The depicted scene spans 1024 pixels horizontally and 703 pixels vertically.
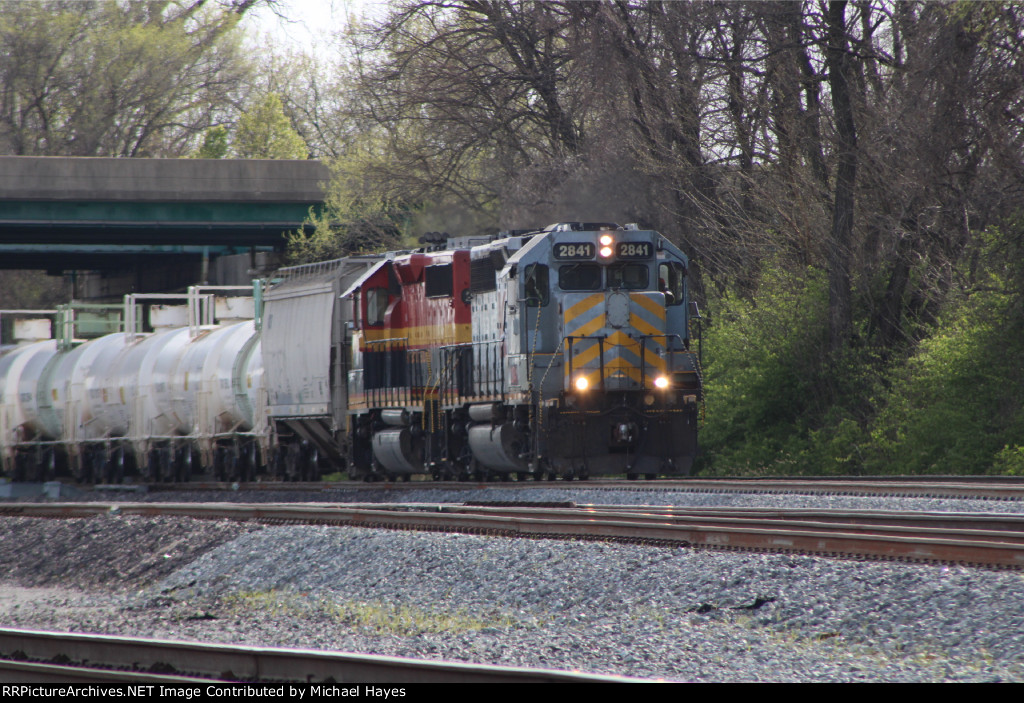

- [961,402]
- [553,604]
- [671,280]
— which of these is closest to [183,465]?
[671,280]

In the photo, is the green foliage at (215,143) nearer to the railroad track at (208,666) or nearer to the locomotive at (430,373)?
the locomotive at (430,373)

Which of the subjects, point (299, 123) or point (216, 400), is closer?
point (216, 400)

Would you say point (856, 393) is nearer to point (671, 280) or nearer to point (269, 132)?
point (671, 280)

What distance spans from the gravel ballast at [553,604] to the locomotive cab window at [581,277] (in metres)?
4.21

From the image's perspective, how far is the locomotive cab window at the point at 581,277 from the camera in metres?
16.7

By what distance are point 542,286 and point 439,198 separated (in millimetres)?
13975

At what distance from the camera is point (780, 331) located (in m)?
21.5

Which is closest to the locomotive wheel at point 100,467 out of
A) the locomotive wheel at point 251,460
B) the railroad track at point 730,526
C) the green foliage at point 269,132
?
the locomotive wheel at point 251,460

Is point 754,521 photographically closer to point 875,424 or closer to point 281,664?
point 281,664

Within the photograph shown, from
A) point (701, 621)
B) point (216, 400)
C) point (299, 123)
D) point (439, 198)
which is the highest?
point (299, 123)

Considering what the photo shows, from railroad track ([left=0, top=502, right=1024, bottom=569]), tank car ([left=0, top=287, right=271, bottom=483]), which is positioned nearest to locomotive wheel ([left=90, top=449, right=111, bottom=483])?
tank car ([left=0, top=287, right=271, bottom=483])

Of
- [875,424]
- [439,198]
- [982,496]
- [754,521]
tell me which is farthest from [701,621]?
[439,198]

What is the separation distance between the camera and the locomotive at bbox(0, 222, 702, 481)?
1653 cm

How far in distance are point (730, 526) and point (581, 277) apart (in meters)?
6.89
